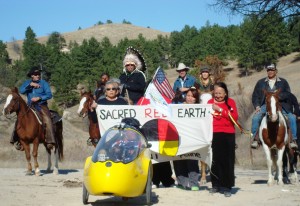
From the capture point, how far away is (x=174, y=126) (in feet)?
40.0

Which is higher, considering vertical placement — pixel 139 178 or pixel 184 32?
pixel 184 32

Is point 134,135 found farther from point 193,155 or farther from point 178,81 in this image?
point 178,81

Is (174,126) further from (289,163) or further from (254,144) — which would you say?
→ (289,163)

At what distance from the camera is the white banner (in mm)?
11961

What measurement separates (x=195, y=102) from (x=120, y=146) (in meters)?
3.13

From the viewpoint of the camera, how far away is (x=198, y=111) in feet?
39.5

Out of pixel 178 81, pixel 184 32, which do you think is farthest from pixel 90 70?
pixel 178 81

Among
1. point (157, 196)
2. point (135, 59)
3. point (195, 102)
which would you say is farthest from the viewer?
point (135, 59)

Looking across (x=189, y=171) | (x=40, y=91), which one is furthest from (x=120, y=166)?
(x=40, y=91)

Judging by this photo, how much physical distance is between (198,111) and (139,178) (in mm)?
2648

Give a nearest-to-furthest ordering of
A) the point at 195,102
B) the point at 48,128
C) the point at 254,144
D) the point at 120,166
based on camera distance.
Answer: the point at 120,166, the point at 195,102, the point at 254,144, the point at 48,128

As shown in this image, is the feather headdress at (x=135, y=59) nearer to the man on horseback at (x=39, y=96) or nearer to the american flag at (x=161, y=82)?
the american flag at (x=161, y=82)

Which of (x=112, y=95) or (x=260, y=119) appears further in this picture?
(x=260, y=119)

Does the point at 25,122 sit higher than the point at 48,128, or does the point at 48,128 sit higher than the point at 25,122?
the point at 25,122
